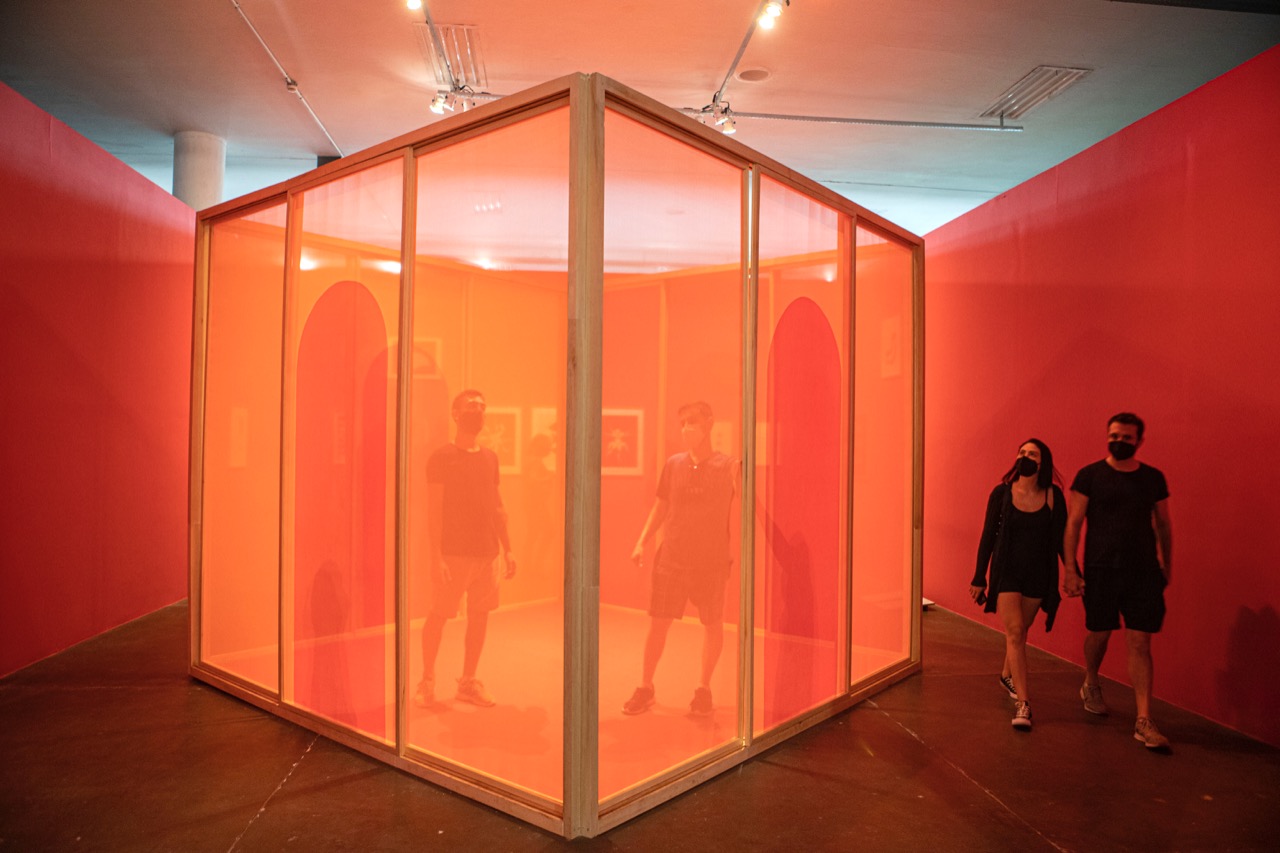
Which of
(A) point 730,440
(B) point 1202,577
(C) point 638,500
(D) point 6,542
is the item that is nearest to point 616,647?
(C) point 638,500

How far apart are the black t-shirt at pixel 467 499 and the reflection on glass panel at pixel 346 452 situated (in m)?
0.33

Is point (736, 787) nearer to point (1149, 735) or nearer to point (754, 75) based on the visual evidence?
point (1149, 735)

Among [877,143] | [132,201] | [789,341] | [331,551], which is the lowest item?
[331,551]

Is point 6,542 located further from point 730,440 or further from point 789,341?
point 789,341

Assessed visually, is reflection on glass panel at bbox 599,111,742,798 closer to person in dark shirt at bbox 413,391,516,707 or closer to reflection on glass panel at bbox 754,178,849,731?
reflection on glass panel at bbox 754,178,849,731

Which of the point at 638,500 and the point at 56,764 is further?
the point at 56,764

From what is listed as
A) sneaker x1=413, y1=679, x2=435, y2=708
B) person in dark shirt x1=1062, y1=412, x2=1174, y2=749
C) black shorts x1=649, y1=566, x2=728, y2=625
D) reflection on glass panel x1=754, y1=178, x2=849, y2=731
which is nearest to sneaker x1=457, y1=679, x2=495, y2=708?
sneaker x1=413, y1=679, x2=435, y2=708

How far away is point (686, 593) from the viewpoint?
344 centimetres

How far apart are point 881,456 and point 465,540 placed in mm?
2627

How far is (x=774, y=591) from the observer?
3.88 m

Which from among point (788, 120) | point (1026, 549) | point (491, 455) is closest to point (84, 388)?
point (491, 455)

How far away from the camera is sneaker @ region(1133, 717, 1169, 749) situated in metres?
3.92

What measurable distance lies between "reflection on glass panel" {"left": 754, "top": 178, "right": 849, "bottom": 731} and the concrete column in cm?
680

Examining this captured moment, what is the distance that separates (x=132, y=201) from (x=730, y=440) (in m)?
5.35
